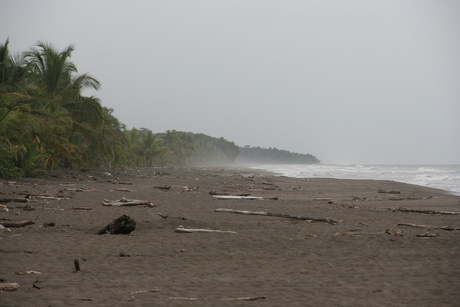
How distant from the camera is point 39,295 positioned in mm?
3422

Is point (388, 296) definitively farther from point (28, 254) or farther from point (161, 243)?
point (28, 254)

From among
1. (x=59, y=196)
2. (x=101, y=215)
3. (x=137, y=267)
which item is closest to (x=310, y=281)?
(x=137, y=267)

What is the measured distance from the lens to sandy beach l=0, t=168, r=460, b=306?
3680mm

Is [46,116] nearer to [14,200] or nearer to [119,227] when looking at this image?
[14,200]

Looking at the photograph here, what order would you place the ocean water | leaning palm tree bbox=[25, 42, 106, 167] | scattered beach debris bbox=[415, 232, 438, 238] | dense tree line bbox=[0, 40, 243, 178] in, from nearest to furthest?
scattered beach debris bbox=[415, 232, 438, 238]
dense tree line bbox=[0, 40, 243, 178]
leaning palm tree bbox=[25, 42, 106, 167]
the ocean water

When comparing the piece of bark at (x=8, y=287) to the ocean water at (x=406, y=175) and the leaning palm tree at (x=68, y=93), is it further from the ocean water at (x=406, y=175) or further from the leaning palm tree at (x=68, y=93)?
the ocean water at (x=406, y=175)

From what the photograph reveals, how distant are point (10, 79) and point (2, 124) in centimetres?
561

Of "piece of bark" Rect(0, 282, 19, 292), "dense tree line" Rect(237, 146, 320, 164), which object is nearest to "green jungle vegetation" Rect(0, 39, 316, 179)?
"piece of bark" Rect(0, 282, 19, 292)

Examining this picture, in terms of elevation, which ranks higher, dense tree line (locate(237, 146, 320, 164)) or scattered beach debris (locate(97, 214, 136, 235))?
dense tree line (locate(237, 146, 320, 164))

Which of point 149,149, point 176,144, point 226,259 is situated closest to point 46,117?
point 226,259

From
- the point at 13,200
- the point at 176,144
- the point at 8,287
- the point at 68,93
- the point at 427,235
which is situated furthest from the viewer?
the point at 176,144

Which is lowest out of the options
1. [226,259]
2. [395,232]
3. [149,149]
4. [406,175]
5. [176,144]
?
[226,259]

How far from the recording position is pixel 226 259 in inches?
203

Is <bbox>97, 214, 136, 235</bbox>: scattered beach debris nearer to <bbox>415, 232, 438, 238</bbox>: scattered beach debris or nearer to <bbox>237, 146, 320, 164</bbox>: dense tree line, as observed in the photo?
<bbox>415, 232, 438, 238</bbox>: scattered beach debris
